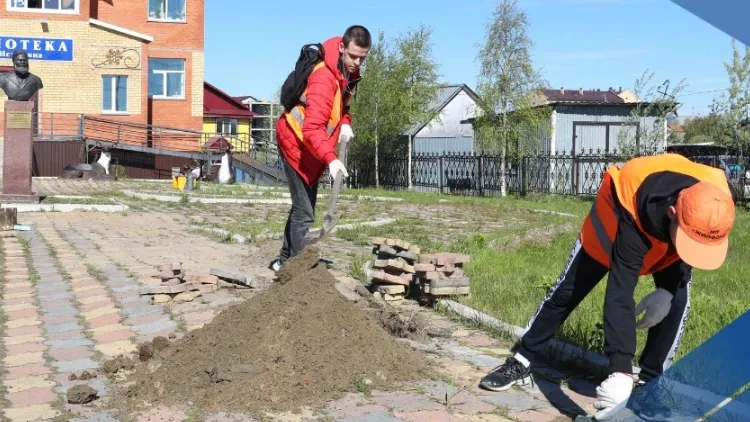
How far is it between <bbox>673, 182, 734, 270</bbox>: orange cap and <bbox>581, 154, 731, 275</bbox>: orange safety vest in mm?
246

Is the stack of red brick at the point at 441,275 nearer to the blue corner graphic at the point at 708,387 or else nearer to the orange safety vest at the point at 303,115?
the orange safety vest at the point at 303,115

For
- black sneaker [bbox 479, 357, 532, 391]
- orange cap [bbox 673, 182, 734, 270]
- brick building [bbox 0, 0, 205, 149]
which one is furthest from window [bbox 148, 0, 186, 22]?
orange cap [bbox 673, 182, 734, 270]

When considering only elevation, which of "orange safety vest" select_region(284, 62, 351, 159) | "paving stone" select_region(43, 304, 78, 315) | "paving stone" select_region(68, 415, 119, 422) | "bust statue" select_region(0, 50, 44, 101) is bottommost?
"paving stone" select_region(68, 415, 119, 422)

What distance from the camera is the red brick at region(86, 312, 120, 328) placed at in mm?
6143

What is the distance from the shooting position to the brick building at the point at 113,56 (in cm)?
3169

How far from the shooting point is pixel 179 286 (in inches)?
271

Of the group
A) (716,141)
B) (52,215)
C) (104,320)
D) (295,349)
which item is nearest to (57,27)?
(52,215)

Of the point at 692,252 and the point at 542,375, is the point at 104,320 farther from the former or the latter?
the point at 692,252

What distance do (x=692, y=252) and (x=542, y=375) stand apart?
1.68 metres

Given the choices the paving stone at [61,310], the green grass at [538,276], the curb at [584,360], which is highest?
the green grass at [538,276]

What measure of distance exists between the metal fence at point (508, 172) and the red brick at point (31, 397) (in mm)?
18450

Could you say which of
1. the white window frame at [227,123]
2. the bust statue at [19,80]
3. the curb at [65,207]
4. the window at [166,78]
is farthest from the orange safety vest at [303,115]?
the white window frame at [227,123]

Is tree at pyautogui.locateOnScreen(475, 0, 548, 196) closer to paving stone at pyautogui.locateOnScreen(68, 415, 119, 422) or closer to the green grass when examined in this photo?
the green grass

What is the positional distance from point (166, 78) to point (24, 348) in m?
31.6
